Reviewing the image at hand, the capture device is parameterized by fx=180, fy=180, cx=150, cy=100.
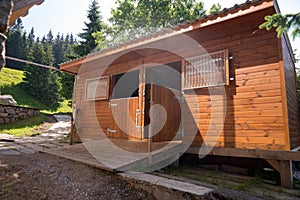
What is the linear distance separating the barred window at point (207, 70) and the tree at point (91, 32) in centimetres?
1075

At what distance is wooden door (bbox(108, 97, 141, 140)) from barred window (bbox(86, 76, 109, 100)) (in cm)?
47

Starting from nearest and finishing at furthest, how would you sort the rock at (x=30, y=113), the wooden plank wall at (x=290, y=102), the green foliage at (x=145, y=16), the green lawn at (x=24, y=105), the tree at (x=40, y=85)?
the wooden plank wall at (x=290, y=102) → the green lawn at (x=24, y=105) → the rock at (x=30, y=113) → the green foliage at (x=145, y=16) → the tree at (x=40, y=85)

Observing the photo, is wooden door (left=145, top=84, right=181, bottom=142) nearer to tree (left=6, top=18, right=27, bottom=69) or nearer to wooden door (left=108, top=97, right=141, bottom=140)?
wooden door (left=108, top=97, right=141, bottom=140)

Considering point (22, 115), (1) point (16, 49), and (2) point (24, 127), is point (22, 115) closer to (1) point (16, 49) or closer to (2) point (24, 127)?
(2) point (24, 127)

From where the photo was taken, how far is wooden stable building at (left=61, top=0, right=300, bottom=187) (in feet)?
10.1

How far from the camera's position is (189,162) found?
416 cm

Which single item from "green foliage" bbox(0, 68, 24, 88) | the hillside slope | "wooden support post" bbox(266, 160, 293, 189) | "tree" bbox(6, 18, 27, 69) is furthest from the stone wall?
"tree" bbox(6, 18, 27, 69)

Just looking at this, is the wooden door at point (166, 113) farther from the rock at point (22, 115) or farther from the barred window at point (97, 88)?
the rock at point (22, 115)

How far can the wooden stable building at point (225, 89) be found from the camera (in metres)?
3.07

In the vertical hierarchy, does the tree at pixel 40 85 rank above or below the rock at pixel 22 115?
above

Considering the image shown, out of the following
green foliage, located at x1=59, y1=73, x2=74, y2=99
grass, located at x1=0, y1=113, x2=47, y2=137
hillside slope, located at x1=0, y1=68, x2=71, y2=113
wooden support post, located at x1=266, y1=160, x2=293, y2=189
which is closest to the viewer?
wooden support post, located at x1=266, y1=160, x2=293, y2=189

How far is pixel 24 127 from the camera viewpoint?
9.24m

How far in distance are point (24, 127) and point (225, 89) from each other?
988 centimetres

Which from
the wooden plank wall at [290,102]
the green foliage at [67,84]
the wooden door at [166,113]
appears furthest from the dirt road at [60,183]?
the green foliage at [67,84]
